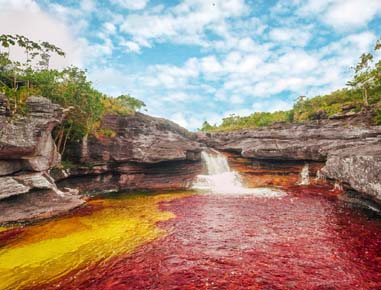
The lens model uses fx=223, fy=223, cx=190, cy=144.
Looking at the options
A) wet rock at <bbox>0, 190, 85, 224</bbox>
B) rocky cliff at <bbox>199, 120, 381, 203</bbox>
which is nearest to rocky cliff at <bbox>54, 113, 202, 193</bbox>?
wet rock at <bbox>0, 190, 85, 224</bbox>

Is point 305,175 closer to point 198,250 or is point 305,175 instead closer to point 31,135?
point 198,250

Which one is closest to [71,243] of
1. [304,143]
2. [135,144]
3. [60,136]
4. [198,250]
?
[198,250]

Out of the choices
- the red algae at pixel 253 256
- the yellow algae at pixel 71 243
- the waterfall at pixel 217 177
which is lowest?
the yellow algae at pixel 71 243

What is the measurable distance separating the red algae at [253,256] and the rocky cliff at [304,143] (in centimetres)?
452

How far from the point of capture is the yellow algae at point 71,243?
853cm

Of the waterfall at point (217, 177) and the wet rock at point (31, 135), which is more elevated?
the wet rock at point (31, 135)

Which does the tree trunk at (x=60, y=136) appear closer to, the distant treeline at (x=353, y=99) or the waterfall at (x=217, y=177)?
the waterfall at (x=217, y=177)

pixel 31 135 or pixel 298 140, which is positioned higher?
pixel 298 140

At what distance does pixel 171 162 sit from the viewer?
1251 inches

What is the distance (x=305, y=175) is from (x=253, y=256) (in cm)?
2444

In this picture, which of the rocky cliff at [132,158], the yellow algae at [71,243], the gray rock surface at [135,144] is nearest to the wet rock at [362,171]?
the yellow algae at [71,243]

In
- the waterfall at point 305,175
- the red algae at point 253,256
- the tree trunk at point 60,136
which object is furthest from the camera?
the waterfall at point 305,175

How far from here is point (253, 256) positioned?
916 centimetres

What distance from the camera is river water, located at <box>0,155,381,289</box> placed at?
7.55 m
